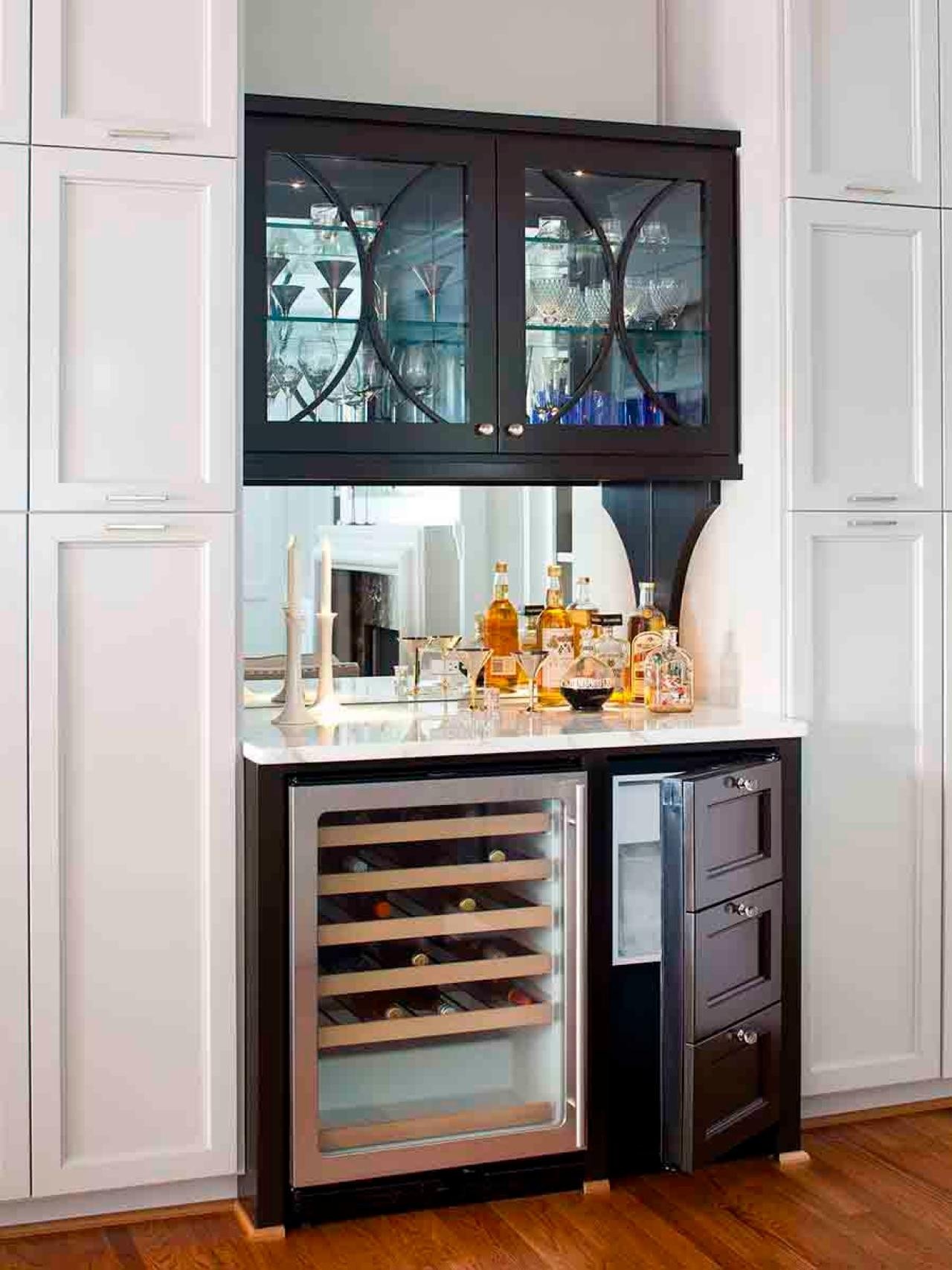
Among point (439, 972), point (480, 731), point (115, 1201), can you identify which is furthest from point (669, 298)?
point (115, 1201)

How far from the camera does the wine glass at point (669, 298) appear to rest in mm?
3361

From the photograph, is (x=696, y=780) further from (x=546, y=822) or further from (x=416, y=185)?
(x=416, y=185)

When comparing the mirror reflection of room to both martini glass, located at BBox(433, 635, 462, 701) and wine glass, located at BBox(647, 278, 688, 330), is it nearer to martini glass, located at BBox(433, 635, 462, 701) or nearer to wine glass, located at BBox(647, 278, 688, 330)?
martini glass, located at BBox(433, 635, 462, 701)

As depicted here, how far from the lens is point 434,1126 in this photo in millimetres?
2969

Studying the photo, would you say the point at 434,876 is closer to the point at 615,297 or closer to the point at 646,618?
the point at 646,618

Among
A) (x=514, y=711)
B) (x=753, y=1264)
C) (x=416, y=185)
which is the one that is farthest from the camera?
(x=514, y=711)

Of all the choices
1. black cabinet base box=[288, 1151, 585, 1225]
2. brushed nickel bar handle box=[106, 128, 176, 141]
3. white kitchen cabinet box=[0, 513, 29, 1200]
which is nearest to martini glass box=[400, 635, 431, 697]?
white kitchen cabinet box=[0, 513, 29, 1200]

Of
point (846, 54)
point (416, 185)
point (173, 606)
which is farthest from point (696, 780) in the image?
point (846, 54)

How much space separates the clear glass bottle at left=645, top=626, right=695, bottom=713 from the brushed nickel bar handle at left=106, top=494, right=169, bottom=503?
43.7 inches

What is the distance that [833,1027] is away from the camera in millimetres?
3342

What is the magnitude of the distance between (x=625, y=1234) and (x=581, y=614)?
1.33m

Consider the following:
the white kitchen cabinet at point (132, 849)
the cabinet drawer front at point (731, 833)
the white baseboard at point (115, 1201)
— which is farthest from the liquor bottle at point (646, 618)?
the white baseboard at point (115, 1201)

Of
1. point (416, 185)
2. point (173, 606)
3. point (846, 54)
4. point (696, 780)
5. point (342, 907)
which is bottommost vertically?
point (342, 907)

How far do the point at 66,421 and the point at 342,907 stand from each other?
1.02 metres
